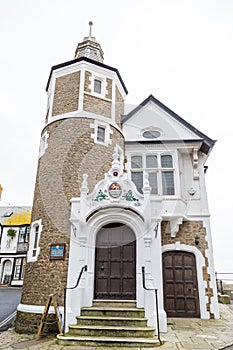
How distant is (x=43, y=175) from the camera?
11195 mm

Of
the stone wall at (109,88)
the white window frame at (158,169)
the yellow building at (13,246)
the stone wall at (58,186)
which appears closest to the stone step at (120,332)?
the stone wall at (58,186)

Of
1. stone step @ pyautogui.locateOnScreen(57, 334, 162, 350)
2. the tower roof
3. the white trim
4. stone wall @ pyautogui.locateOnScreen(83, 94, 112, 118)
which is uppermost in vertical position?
the tower roof

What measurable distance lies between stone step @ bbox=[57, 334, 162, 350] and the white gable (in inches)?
325

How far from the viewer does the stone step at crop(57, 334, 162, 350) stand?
673 cm

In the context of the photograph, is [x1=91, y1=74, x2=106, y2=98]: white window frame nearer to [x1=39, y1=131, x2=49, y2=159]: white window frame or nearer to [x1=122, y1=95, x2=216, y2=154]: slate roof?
[x1=122, y1=95, x2=216, y2=154]: slate roof

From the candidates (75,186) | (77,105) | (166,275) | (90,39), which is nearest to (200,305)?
(166,275)

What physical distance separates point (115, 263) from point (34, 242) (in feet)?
10.7

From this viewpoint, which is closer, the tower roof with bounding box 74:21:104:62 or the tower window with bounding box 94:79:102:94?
the tower window with bounding box 94:79:102:94

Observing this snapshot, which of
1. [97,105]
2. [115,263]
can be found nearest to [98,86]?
[97,105]

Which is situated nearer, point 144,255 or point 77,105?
point 144,255

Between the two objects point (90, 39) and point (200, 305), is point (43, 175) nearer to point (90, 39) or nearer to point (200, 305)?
point (200, 305)

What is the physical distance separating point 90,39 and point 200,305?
593 inches

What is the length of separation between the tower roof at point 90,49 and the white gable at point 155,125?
15.2ft

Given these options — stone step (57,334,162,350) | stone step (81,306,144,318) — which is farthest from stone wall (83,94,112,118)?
stone step (57,334,162,350)
